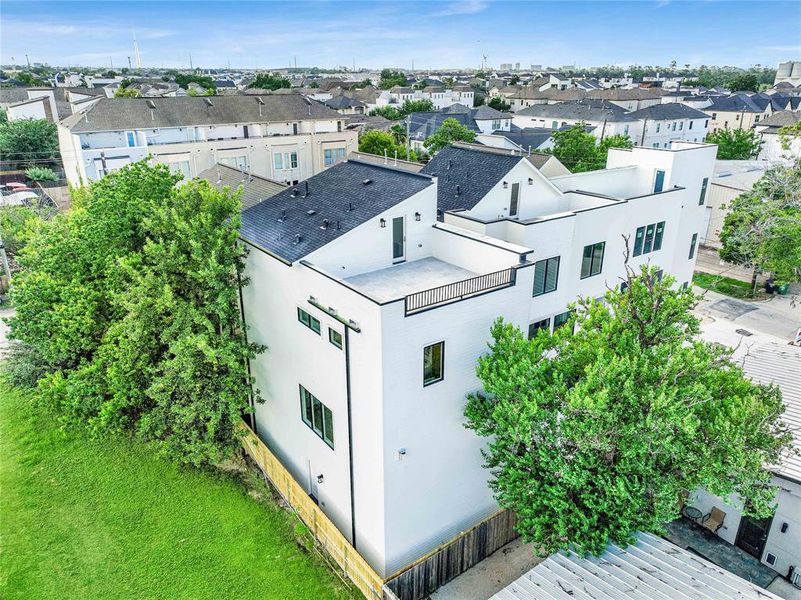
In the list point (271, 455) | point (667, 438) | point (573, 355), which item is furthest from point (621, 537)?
point (271, 455)

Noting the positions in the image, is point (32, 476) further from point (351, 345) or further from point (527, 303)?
point (527, 303)

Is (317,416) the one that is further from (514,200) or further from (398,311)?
(514,200)

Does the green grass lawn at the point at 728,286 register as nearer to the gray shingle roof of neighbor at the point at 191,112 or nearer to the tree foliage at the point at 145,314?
the tree foliage at the point at 145,314

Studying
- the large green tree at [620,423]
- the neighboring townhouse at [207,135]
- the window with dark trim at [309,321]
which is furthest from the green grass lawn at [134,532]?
the neighboring townhouse at [207,135]

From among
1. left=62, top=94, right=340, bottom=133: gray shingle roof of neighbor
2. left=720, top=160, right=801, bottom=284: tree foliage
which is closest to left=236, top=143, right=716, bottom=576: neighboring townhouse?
left=720, top=160, right=801, bottom=284: tree foliage

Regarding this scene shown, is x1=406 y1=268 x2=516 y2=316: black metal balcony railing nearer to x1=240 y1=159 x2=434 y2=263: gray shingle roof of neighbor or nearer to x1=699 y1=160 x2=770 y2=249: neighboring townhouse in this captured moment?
x1=240 y1=159 x2=434 y2=263: gray shingle roof of neighbor
